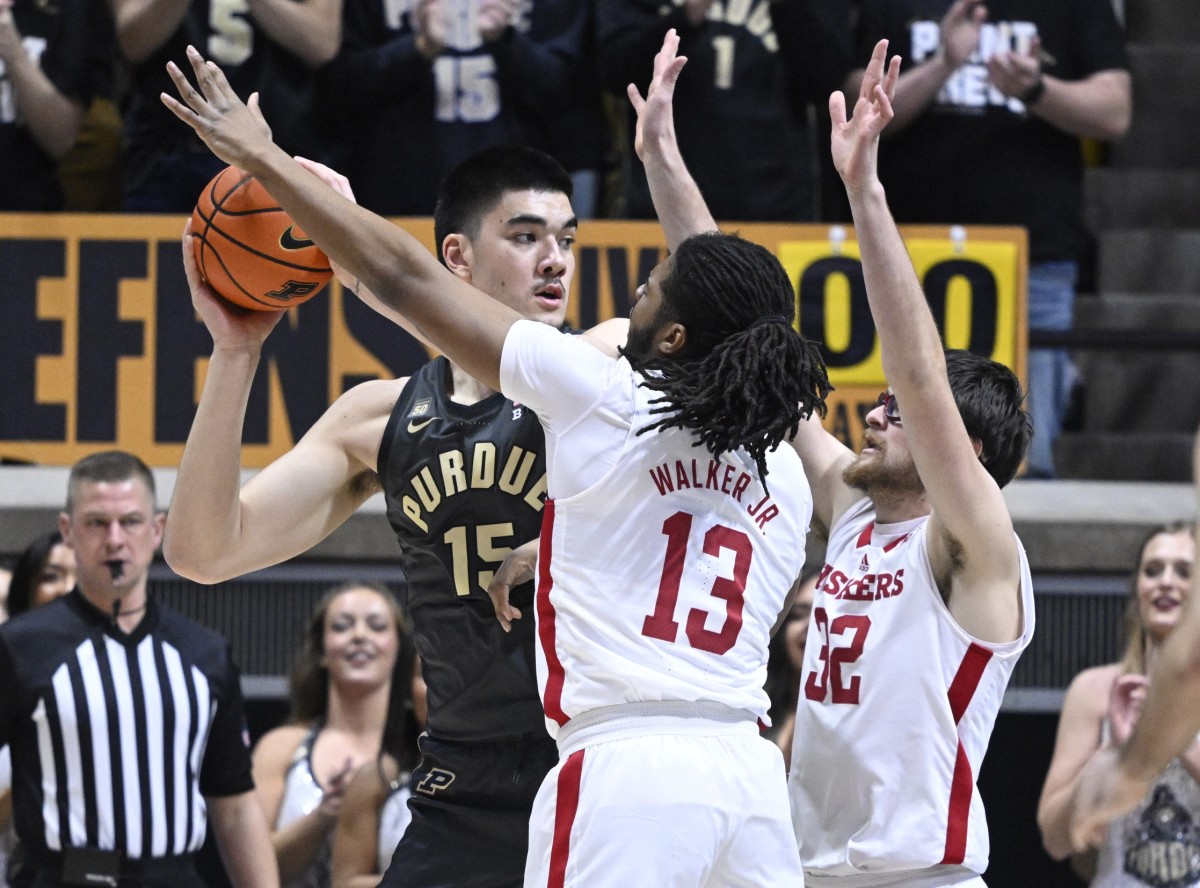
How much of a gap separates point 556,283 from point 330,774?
2539 millimetres

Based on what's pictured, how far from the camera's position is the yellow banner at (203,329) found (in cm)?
683

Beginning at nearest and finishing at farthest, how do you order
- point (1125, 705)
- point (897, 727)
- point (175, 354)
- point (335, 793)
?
point (897, 727), point (1125, 705), point (335, 793), point (175, 354)

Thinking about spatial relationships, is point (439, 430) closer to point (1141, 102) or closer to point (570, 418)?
point (570, 418)

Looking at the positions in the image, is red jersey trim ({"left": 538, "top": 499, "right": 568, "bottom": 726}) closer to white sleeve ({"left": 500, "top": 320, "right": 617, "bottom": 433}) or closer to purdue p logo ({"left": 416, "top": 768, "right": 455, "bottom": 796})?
white sleeve ({"left": 500, "top": 320, "right": 617, "bottom": 433})

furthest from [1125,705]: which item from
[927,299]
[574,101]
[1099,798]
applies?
[574,101]

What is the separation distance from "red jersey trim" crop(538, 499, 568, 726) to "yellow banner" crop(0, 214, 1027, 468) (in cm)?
352

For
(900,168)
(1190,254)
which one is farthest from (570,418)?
(1190,254)

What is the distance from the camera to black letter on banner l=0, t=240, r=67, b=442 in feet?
22.4

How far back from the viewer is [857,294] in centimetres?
696

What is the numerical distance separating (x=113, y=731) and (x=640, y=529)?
287 cm

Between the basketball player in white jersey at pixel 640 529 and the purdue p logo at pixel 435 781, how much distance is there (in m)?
0.71

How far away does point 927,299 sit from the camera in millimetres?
6930

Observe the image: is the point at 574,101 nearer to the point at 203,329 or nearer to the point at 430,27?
the point at 430,27

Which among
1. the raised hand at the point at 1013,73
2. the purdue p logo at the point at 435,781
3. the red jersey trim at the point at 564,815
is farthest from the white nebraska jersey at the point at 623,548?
the raised hand at the point at 1013,73
